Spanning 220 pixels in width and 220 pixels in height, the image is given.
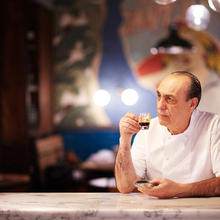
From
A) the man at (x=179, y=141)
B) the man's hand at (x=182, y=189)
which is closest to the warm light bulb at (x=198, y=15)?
the man at (x=179, y=141)

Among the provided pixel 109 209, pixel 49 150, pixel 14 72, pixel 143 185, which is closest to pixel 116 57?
pixel 14 72

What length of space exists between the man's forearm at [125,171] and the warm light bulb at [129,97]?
13.2ft

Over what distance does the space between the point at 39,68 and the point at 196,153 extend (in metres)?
4.47

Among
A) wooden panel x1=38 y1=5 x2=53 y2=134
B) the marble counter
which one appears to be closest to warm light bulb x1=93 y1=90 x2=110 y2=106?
wooden panel x1=38 y1=5 x2=53 y2=134

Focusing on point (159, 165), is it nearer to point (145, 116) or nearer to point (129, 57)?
point (145, 116)

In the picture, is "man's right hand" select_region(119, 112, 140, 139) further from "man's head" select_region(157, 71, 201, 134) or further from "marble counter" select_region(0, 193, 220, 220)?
"marble counter" select_region(0, 193, 220, 220)

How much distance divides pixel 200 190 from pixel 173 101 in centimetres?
64

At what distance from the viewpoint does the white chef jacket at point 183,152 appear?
199cm

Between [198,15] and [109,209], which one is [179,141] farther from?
[198,15]

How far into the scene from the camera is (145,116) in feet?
6.47

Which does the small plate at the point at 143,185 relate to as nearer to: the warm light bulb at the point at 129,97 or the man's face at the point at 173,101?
the man's face at the point at 173,101

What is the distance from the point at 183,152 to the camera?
2053 mm

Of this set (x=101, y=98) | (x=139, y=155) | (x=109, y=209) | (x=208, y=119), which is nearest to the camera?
(x=109, y=209)

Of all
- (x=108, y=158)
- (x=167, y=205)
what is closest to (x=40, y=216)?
(x=167, y=205)
